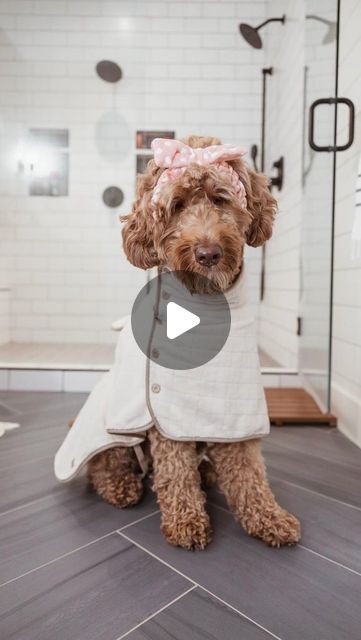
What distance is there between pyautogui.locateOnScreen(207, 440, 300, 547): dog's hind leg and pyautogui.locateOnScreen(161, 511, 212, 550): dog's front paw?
0.31 ft

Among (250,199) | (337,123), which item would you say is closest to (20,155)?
(337,123)

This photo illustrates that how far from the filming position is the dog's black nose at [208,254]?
80cm

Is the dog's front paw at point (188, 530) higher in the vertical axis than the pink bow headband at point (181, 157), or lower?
lower

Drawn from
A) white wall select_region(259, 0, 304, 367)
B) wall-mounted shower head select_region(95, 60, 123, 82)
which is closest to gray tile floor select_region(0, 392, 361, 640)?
white wall select_region(259, 0, 304, 367)

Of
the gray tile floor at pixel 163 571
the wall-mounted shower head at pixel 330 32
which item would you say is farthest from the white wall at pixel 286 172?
the gray tile floor at pixel 163 571

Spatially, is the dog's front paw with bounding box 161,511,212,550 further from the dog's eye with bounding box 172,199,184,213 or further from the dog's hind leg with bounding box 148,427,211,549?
the dog's eye with bounding box 172,199,184,213

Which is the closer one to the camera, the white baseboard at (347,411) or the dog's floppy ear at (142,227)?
the dog's floppy ear at (142,227)

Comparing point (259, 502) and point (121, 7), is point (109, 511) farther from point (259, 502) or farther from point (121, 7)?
point (121, 7)

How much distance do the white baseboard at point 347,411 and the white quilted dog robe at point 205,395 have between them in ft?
2.64

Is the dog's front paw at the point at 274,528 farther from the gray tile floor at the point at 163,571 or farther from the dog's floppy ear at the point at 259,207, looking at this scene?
the dog's floppy ear at the point at 259,207

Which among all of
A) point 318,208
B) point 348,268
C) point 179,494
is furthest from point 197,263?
point 318,208

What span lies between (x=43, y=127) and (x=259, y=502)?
10.2 feet

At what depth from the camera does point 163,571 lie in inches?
33.7
